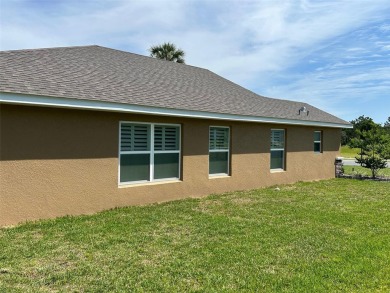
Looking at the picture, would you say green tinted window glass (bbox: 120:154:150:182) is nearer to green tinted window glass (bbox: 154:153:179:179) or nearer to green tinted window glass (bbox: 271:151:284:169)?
green tinted window glass (bbox: 154:153:179:179)

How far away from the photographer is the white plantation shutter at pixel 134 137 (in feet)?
29.1

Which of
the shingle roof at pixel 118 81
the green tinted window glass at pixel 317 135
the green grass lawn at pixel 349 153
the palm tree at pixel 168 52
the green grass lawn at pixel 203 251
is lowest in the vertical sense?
the green grass lawn at pixel 203 251

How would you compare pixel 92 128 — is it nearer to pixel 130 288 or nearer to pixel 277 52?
pixel 130 288

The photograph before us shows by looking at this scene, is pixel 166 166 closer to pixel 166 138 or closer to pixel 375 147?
pixel 166 138

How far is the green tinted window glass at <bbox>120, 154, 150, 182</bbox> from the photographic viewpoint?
29.1 feet

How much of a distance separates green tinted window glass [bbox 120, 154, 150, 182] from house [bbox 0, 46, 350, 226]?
3 cm

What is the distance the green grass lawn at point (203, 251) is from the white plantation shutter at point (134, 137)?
1639 mm

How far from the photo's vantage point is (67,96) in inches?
281

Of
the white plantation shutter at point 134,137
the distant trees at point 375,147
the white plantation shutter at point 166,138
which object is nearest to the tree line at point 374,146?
the distant trees at point 375,147

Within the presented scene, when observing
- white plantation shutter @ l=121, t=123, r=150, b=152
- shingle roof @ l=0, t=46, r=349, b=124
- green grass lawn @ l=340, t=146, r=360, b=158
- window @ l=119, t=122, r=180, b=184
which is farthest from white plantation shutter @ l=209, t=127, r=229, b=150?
green grass lawn @ l=340, t=146, r=360, b=158

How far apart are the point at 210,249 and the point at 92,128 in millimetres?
4340

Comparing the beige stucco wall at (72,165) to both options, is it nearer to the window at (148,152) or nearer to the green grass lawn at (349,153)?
the window at (148,152)

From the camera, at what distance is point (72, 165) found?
779cm

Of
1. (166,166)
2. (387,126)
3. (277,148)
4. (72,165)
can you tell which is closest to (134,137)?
(166,166)
